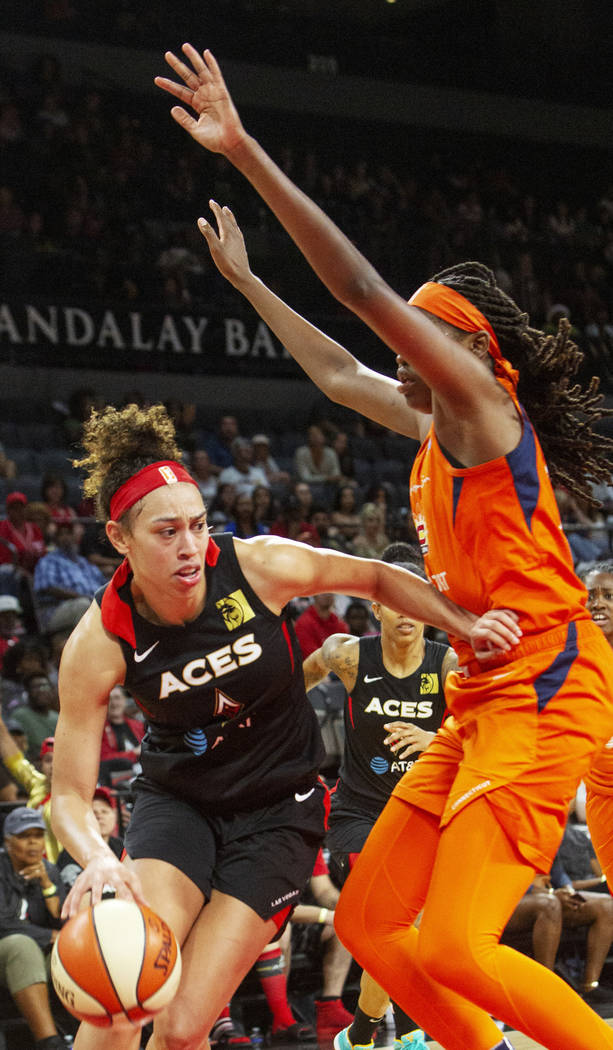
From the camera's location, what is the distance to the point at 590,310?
52.5 ft

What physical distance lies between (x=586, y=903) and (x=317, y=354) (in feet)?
14.2

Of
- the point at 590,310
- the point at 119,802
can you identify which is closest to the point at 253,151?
the point at 119,802

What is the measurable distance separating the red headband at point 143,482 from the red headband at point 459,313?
2.64 ft

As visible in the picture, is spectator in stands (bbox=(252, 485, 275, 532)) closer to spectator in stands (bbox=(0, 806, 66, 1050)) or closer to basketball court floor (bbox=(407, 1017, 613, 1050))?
spectator in stands (bbox=(0, 806, 66, 1050))

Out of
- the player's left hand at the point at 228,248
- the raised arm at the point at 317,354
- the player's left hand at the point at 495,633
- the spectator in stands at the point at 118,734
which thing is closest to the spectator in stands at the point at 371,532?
the spectator in stands at the point at 118,734

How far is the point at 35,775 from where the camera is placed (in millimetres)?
6605

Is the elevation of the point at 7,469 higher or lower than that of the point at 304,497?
higher

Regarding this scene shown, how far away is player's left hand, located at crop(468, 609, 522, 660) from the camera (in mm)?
3076

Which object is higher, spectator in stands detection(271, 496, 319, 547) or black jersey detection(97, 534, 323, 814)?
spectator in stands detection(271, 496, 319, 547)

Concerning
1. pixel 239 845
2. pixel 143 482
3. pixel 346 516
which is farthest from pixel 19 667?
pixel 143 482

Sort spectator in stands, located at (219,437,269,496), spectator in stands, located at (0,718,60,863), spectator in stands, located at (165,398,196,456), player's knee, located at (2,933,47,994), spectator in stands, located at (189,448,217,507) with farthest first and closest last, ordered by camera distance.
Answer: spectator in stands, located at (165,398,196,456), spectator in stands, located at (219,437,269,496), spectator in stands, located at (189,448,217,507), spectator in stands, located at (0,718,60,863), player's knee, located at (2,933,47,994)

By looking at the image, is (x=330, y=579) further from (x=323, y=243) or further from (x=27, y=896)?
(x=27, y=896)

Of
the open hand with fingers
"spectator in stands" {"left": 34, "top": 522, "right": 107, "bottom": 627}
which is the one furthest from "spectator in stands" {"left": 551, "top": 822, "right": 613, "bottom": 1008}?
the open hand with fingers

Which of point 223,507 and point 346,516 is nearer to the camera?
point 223,507
